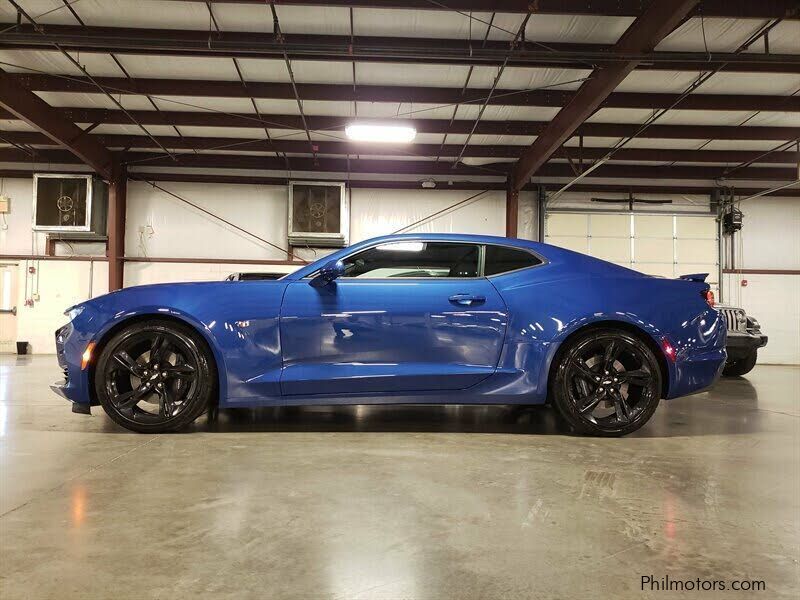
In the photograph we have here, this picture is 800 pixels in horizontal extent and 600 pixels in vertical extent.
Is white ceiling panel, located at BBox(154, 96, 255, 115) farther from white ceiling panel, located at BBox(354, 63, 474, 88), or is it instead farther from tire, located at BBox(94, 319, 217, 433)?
tire, located at BBox(94, 319, 217, 433)

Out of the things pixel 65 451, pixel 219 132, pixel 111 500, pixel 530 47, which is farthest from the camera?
pixel 219 132

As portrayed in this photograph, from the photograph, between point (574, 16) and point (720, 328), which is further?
point (574, 16)

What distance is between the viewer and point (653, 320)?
3.05 m

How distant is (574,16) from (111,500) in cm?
658

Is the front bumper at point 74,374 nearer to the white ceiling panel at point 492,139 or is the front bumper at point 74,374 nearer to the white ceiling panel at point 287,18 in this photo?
the white ceiling panel at point 287,18

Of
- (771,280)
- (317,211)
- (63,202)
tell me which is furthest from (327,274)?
(771,280)

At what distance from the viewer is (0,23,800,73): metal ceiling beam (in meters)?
5.81

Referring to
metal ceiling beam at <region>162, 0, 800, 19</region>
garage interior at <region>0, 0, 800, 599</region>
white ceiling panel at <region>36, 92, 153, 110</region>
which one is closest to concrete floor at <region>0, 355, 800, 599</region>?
garage interior at <region>0, 0, 800, 599</region>

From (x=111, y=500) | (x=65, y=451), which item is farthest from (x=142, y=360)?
(x=111, y=500)

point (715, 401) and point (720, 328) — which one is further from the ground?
point (720, 328)

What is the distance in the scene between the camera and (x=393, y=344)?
9.69 ft

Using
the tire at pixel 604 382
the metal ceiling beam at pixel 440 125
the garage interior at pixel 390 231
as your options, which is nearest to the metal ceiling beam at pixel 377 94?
the garage interior at pixel 390 231

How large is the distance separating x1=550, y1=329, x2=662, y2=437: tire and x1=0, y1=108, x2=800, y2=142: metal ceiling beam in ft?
22.6

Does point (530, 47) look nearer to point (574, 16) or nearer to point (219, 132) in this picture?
point (574, 16)
